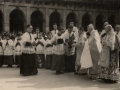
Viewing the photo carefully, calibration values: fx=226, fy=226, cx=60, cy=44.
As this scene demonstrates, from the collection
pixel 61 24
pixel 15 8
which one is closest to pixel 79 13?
pixel 61 24

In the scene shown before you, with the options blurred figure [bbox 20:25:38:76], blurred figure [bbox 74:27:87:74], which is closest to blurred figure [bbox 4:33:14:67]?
blurred figure [bbox 20:25:38:76]

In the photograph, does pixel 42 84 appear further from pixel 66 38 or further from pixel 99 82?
pixel 66 38

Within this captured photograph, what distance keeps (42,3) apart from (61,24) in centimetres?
358

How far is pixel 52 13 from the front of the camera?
28.3m

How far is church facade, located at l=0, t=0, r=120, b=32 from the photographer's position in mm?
24594

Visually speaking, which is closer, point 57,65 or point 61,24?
point 57,65

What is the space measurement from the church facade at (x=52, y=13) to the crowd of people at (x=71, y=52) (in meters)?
11.8

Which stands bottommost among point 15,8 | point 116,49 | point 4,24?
point 116,49

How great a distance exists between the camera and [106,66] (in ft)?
25.9

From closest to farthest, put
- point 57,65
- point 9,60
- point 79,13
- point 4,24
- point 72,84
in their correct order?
point 72,84 → point 57,65 → point 9,60 → point 4,24 → point 79,13

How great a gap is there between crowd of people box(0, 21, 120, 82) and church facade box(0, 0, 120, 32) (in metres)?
11.8

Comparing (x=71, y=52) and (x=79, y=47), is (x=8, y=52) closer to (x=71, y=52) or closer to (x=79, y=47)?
(x=71, y=52)

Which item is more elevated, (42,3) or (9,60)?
(42,3)

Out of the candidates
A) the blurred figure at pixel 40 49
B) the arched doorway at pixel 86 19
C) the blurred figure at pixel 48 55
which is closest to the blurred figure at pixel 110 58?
the blurred figure at pixel 48 55
